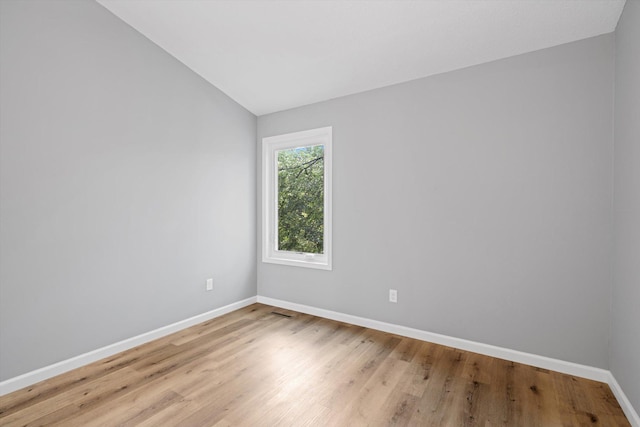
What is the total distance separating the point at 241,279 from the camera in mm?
3723

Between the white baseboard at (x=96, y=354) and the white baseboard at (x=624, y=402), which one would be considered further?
the white baseboard at (x=96, y=354)

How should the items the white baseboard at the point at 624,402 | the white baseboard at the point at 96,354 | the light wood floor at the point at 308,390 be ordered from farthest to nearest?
1. the white baseboard at the point at 96,354
2. the light wood floor at the point at 308,390
3. the white baseboard at the point at 624,402

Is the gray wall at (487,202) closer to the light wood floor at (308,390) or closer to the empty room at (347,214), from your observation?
the empty room at (347,214)

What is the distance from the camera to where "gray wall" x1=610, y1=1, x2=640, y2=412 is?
1.69 metres

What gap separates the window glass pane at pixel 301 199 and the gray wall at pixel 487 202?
0.98 ft

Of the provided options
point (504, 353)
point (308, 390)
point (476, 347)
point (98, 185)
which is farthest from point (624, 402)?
point (98, 185)

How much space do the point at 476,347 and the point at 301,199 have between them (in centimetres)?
226

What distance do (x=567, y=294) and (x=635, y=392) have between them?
659mm

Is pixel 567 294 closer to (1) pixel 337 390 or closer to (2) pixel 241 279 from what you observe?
(1) pixel 337 390

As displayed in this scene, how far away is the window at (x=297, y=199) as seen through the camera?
11.2 feet

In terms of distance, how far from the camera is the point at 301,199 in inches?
145

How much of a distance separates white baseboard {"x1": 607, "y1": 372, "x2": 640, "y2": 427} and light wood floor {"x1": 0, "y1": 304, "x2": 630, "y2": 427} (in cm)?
4

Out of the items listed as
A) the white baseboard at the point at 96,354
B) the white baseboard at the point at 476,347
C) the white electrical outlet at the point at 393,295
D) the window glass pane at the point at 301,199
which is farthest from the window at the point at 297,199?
the white baseboard at the point at 96,354

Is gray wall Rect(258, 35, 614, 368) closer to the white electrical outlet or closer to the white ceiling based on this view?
the white electrical outlet
